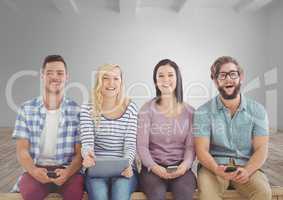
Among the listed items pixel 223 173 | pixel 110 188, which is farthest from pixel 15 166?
pixel 223 173

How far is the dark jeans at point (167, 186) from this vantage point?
1812 millimetres

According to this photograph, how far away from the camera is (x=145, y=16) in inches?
341

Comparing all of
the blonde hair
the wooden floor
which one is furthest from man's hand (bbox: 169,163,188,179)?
the wooden floor

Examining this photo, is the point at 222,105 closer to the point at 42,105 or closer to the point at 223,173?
the point at 223,173

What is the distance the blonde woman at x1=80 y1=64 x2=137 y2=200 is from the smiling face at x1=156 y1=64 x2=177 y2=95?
202 mm

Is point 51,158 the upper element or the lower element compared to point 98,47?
lower

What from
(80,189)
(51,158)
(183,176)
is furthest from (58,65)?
(183,176)

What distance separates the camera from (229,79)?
1919mm

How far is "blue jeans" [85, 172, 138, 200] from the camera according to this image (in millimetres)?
1771

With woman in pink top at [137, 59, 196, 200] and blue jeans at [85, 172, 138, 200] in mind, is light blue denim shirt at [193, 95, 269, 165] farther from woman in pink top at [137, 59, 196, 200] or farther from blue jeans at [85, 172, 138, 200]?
blue jeans at [85, 172, 138, 200]

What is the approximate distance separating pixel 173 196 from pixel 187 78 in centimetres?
706

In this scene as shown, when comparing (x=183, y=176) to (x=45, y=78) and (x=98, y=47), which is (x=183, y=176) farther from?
(x=98, y=47)

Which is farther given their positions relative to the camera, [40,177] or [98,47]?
[98,47]

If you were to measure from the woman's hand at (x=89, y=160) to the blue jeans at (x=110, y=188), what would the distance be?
0.10 metres
